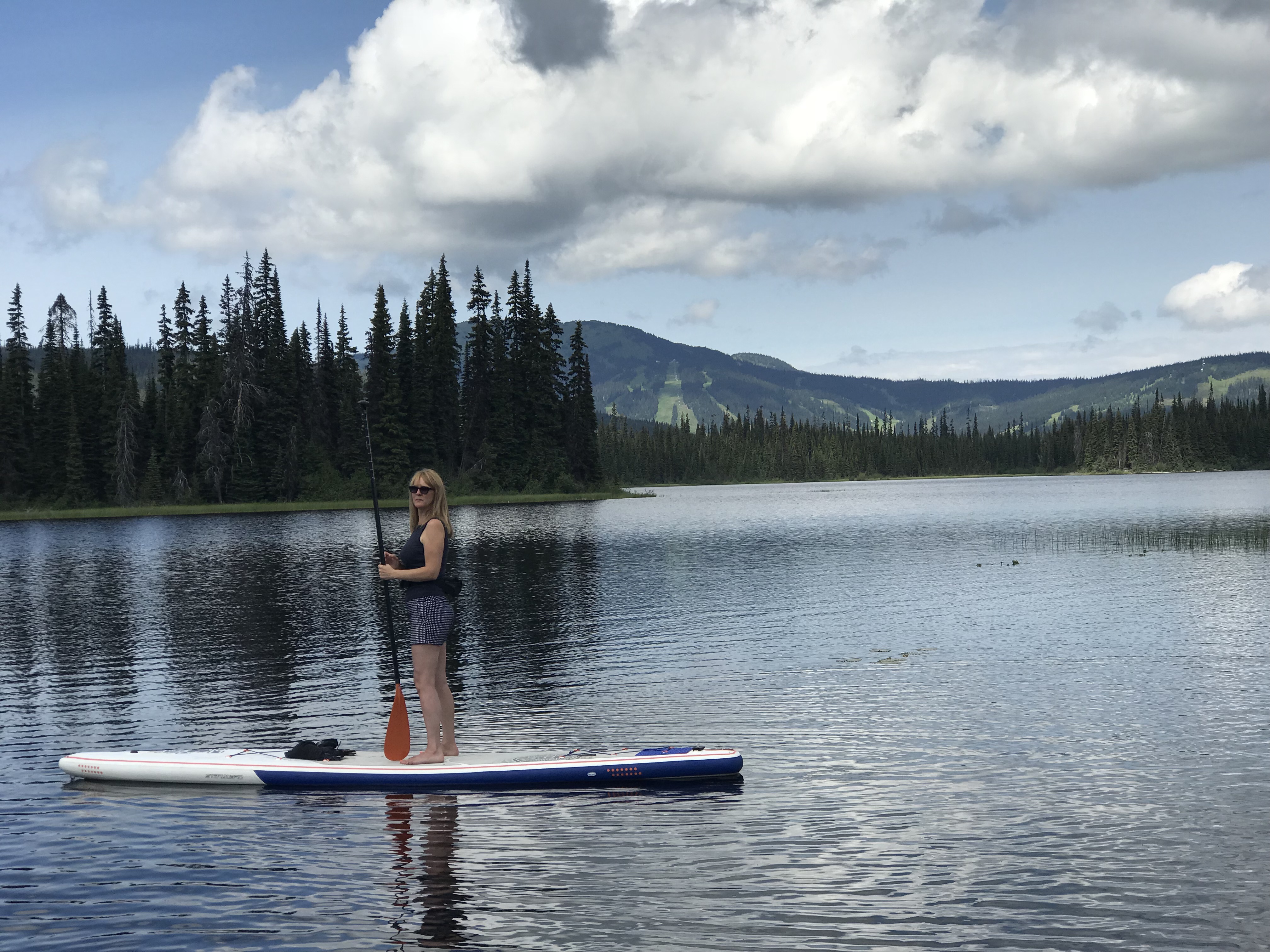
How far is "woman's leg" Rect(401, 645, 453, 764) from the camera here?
14258mm

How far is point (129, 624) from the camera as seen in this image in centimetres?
3316

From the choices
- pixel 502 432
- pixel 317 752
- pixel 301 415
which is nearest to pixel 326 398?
pixel 301 415

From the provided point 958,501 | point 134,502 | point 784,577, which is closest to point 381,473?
point 134,502

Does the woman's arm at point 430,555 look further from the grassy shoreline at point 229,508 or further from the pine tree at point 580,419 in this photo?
the pine tree at point 580,419

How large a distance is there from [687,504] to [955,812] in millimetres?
115748

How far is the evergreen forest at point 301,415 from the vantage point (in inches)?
4636

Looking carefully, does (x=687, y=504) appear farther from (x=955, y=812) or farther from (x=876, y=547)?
(x=955, y=812)

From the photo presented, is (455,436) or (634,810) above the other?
(455,436)

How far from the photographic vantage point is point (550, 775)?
47.6 feet

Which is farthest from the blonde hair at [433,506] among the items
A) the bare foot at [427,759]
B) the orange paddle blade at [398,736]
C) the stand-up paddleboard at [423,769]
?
the stand-up paddleboard at [423,769]

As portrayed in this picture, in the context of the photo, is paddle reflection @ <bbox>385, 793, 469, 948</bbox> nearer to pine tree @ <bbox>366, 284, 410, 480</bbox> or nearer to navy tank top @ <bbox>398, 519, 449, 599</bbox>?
navy tank top @ <bbox>398, 519, 449, 599</bbox>

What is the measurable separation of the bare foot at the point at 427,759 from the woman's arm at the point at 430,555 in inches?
110

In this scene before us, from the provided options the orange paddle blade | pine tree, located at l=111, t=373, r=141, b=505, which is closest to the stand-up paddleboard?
the orange paddle blade

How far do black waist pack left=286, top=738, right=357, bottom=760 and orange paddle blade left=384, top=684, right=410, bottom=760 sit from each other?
0.76m
